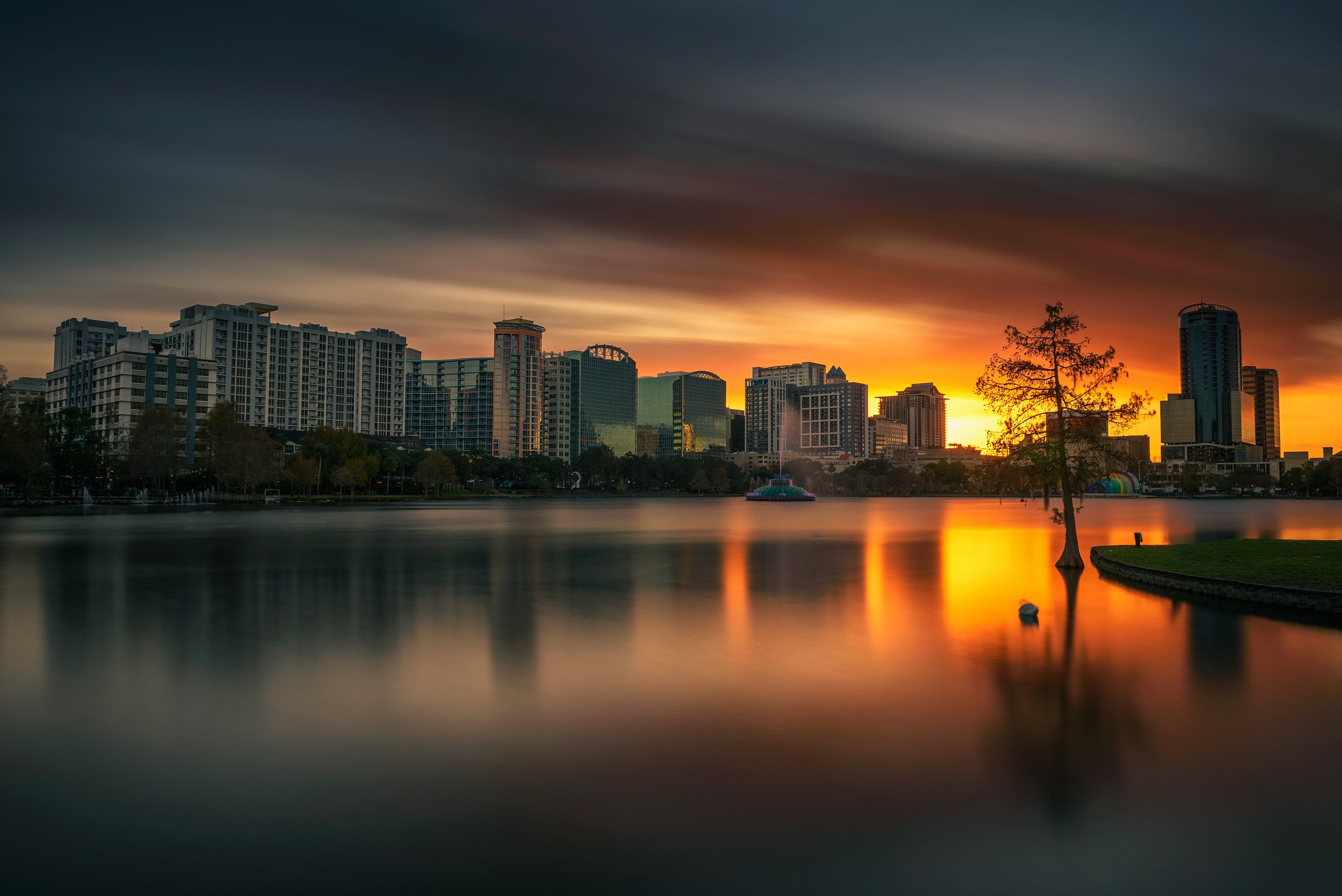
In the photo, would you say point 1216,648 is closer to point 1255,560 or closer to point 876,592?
point 876,592

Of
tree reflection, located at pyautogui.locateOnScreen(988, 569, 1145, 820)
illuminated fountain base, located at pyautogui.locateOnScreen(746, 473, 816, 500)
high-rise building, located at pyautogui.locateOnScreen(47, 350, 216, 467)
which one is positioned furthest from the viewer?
high-rise building, located at pyautogui.locateOnScreen(47, 350, 216, 467)

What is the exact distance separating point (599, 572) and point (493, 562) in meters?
5.46

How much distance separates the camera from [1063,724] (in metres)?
10.3

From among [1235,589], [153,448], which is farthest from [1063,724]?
[153,448]

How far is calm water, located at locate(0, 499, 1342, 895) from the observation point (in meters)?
6.46

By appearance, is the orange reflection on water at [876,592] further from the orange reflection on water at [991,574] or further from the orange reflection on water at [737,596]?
the orange reflection on water at [737,596]

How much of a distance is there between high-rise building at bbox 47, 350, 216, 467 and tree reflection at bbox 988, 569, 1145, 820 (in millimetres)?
170402

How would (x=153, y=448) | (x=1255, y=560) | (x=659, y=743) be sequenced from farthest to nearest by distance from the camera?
1. (x=153, y=448)
2. (x=1255, y=560)
3. (x=659, y=743)

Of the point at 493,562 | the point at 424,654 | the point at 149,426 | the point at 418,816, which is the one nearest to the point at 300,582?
the point at 493,562

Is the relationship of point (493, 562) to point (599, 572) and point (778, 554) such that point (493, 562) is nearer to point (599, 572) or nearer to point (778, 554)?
point (599, 572)

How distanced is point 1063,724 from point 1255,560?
19867 mm

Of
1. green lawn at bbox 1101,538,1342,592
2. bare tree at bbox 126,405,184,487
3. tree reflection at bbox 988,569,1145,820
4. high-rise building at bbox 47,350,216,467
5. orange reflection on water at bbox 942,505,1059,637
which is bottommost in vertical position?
orange reflection on water at bbox 942,505,1059,637

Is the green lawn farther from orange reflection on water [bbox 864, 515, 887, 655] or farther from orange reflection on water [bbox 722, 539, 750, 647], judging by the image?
orange reflection on water [bbox 722, 539, 750, 647]

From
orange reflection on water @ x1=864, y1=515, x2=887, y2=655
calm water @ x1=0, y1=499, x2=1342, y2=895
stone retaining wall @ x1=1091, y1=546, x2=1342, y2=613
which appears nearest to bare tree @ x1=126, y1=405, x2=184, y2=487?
orange reflection on water @ x1=864, y1=515, x2=887, y2=655
